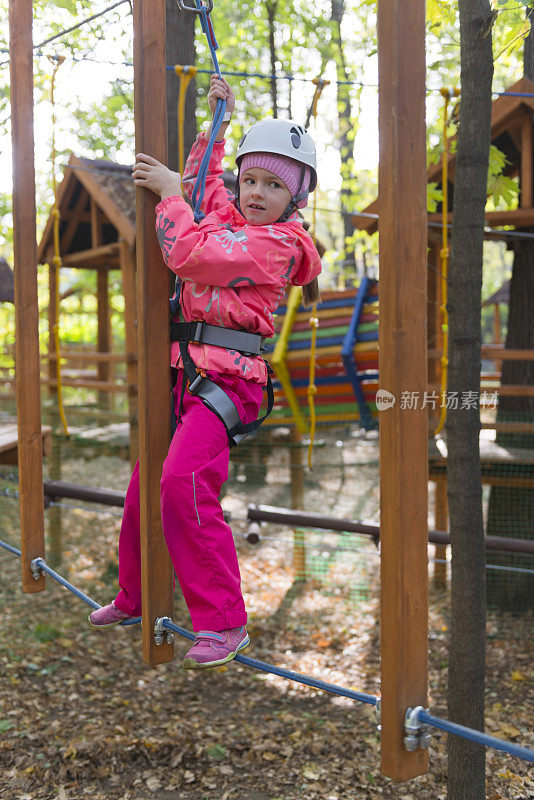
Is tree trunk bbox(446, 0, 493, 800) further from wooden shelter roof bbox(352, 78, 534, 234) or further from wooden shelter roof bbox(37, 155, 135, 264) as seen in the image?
wooden shelter roof bbox(37, 155, 135, 264)

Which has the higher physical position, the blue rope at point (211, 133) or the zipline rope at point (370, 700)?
the blue rope at point (211, 133)

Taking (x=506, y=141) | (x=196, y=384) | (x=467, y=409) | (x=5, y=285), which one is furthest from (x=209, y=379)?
(x=506, y=141)

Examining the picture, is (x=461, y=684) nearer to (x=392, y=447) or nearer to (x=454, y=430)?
(x=454, y=430)

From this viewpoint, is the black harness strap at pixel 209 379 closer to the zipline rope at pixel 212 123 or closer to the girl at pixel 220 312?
the girl at pixel 220 312

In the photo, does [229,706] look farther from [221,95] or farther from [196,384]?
[221,95]

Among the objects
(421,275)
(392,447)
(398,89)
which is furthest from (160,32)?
(392,447)

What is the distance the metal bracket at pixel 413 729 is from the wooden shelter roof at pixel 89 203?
228 inches

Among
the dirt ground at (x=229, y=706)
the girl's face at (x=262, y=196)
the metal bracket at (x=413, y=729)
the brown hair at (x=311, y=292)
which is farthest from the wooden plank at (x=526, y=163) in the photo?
the metal bracket at (x=413, y=729)

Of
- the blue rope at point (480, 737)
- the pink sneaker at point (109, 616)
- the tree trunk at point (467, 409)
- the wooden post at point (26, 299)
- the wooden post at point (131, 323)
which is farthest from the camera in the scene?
the wooden post at point (131, 323)

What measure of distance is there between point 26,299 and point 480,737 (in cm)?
218

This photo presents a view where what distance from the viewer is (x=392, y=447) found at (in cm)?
161

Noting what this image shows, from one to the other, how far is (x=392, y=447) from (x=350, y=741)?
4097 millimetres

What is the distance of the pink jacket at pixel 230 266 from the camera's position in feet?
6.70

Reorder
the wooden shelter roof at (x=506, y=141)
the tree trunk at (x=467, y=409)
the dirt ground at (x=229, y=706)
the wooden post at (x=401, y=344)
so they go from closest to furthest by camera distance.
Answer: the wooden post at (x=401, y=344), the tree trunk at (x=467, y=409), the dirt ground at (x=229, y=706), the wooden shelter roof at (x=506, y=141)
